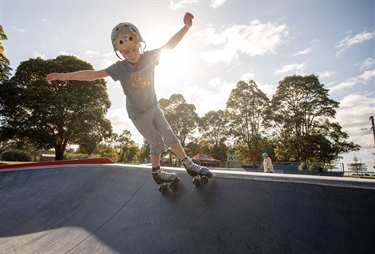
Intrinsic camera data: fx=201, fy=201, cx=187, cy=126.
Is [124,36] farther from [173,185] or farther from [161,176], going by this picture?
[173,185]

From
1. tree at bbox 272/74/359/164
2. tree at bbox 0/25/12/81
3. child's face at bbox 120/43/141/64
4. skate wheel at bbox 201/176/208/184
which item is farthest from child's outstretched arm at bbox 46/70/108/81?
tree at bbox 272/74/359/164

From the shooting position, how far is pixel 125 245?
188 centimetres

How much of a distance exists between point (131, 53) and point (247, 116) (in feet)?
89.8

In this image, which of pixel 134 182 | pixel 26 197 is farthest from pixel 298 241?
pixel 26 197

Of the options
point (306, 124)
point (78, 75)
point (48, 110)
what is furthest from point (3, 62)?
point (306, 124)

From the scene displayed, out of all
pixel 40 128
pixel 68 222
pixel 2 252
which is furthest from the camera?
pixel 40 128

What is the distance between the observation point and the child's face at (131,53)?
89.4 inches

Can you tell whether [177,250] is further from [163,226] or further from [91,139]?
[91,139]

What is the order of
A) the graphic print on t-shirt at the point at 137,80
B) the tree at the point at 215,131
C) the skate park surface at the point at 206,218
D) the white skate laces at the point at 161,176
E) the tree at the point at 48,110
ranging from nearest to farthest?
the skate park surface at the point at 206,218
the graphic print on t-shirt at the point at 137,80
the white skate laces at the point at 161,176
the tree at the point at 48,110
the tree at the point at 215,131

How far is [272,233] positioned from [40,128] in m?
21.7

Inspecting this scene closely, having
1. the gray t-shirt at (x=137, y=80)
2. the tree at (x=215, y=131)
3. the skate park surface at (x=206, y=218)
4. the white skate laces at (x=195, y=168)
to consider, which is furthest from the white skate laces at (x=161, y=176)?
the tree at (x=215, y=131)

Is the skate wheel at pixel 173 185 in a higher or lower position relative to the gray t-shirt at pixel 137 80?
lower

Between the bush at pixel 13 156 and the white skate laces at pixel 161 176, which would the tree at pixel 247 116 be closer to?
the white skate laces at pixel 161 176

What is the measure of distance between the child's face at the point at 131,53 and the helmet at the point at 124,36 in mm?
51
